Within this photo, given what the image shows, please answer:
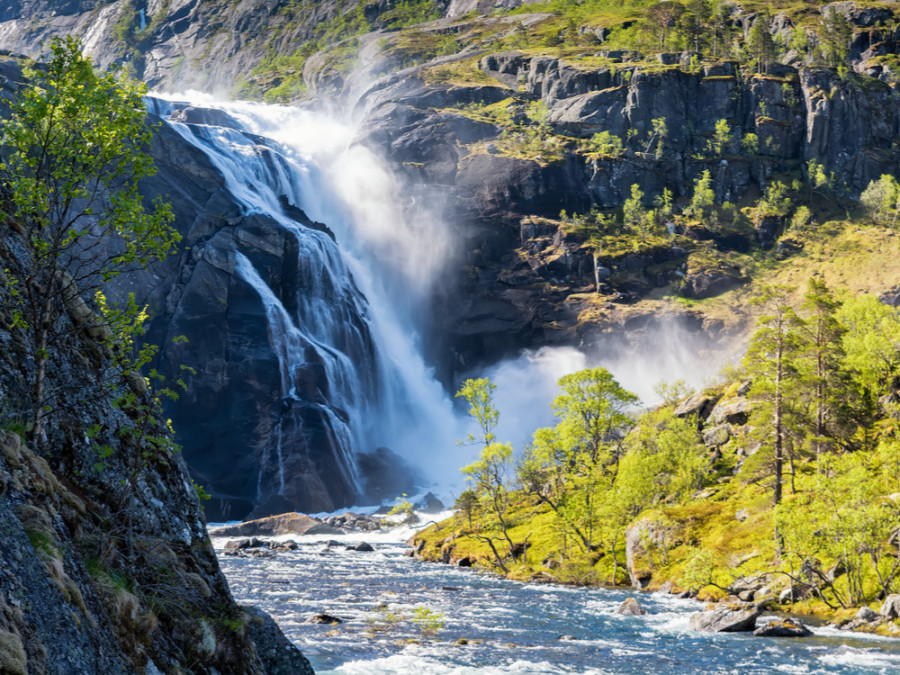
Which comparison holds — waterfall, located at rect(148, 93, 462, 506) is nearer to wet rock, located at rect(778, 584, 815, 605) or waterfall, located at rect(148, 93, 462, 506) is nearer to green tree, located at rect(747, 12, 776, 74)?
wet rock, located at rect(778, 584, 815, 605)

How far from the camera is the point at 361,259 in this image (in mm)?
147375

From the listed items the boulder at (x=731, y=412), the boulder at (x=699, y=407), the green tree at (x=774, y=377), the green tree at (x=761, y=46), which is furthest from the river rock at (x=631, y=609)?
the green tree at (x=761, y=46)

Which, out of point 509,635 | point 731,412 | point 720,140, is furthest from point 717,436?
point 720,140

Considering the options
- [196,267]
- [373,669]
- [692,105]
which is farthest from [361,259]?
[373,669]

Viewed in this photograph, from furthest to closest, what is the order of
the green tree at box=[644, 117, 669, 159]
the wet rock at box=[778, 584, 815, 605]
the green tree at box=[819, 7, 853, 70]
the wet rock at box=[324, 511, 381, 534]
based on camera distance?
the green tree at box=[819, 7, 853, 70], the green tree at box=[644, 117, 669, 159], the wet rock at box=[324, 511, 381, 534], the wet rock at box=[778, 584, 815, 605]

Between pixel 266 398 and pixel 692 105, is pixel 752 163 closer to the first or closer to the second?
pixel 692 105

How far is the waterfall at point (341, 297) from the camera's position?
344ft

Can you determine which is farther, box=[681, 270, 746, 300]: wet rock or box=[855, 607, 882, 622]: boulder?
box=[681, 270, 746, 300]: wet rock

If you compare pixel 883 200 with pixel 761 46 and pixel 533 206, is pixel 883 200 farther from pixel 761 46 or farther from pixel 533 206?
pixel 533 206

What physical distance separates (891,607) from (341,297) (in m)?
93.7

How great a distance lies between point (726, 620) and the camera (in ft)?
120

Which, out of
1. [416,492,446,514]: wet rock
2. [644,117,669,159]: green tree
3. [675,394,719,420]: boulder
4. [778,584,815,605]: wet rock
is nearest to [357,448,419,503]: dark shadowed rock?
[416,492,446,514]: wet rock

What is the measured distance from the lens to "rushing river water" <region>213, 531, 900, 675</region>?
2903cm

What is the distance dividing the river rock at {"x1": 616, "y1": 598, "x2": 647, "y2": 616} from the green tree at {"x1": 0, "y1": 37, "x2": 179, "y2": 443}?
121 ft
